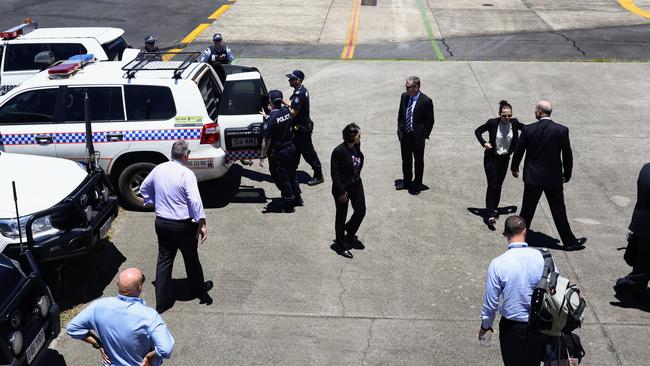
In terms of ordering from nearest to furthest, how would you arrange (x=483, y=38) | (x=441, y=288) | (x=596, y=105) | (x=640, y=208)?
(x=640, y=208) < (x=441, y=288) < (x=596, y=105) < (x=483, y=38)

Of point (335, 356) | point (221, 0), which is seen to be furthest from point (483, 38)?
point (335, 356)

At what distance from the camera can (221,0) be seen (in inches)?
998

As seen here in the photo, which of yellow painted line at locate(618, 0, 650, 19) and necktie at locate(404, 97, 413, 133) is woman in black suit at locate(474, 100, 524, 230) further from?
yellow painted line at locate(618, 0, 650, 19)

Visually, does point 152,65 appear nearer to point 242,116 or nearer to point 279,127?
point 242,116

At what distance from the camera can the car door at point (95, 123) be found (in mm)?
9766

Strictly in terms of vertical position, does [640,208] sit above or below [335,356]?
above

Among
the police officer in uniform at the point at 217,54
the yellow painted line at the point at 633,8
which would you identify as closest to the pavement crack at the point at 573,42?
the yellow painted line at the point at 633,8

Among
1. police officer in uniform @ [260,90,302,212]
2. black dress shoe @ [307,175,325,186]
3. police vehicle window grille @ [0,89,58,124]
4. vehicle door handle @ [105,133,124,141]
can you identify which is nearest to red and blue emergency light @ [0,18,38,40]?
police vehicle window grille @ [0,89,58,124]

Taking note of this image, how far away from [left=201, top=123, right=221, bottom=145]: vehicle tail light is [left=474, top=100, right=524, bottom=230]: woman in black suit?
3440 mm

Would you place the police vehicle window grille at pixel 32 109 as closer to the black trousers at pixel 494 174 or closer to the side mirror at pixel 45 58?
the side mirror at pixel 45 58

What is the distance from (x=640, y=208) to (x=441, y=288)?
2231 mm

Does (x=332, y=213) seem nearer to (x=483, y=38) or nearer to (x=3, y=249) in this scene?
(x=3, y=249)

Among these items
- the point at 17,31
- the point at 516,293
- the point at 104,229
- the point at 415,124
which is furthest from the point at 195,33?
the point at 516,293

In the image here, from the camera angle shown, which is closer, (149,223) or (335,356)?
(335,356)
